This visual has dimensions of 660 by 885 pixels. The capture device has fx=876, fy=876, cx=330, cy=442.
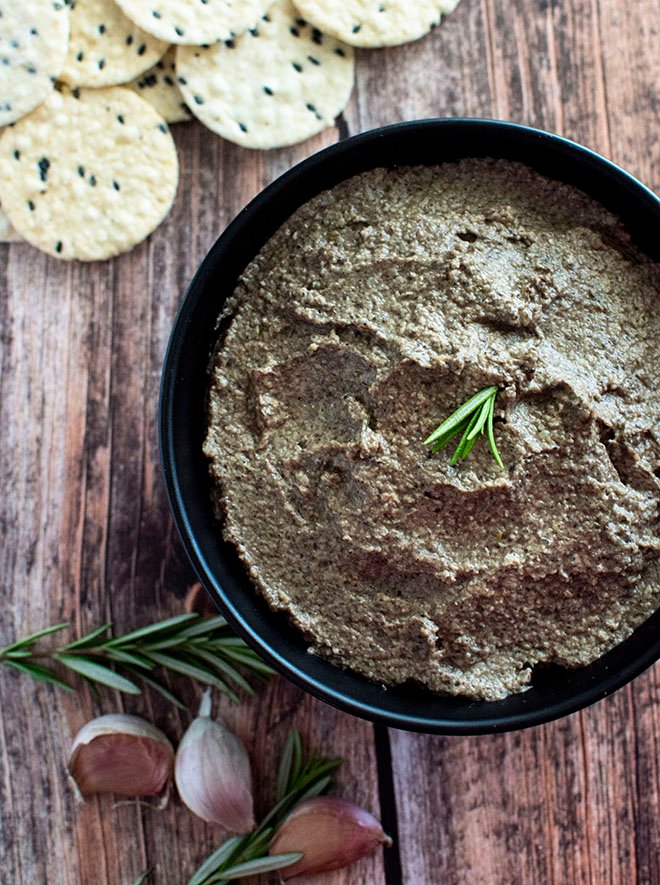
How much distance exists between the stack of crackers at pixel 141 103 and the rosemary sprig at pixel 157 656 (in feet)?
2.62

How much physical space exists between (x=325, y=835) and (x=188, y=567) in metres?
0.61

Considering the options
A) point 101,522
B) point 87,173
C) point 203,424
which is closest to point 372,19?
point 87,173

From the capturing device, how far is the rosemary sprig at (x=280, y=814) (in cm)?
177

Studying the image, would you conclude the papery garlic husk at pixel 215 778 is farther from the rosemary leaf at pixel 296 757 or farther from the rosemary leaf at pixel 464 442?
the rosemary leaf at pixel 464 442

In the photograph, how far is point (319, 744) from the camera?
6.04ft

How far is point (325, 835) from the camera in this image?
1781 millimetres

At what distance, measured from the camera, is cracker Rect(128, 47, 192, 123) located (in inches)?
74.1

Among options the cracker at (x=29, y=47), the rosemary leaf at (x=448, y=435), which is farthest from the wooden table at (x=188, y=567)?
the rosemary leaf at (x=448, y=435)

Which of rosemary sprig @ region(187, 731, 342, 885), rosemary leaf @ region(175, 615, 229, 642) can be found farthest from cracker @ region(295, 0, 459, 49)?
rosemary sprig @ region(187, 731, 342, 885)

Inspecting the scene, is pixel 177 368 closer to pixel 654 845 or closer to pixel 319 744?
pixel 319 744

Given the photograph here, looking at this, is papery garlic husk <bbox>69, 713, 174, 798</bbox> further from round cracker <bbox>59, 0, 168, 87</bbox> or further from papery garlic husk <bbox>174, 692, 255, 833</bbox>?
round cracker <bbox>59, 0, 168, 87</bbox>

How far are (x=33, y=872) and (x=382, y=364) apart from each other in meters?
1.32

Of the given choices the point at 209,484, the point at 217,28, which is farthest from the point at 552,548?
the point at 217,28

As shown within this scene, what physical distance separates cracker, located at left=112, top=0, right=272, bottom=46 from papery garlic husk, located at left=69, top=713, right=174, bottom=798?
1413 millimetres
